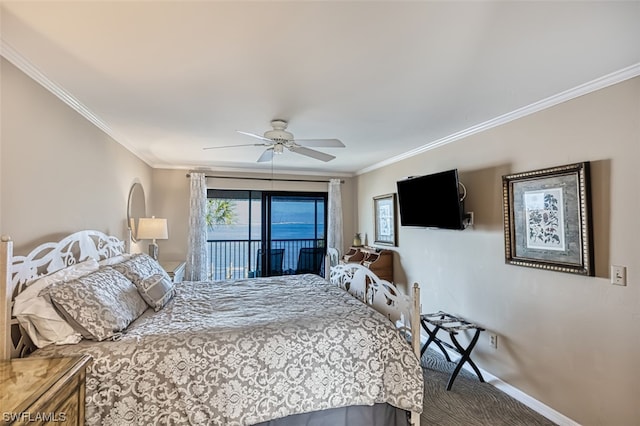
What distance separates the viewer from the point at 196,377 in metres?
1.83

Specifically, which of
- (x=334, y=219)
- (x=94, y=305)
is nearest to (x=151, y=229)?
(x=94, y=305)

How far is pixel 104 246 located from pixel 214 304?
1.29 meters

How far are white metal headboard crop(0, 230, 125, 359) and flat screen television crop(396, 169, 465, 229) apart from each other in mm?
3268

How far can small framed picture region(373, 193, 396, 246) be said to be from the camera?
4.77m

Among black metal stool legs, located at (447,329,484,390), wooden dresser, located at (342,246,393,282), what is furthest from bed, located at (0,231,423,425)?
wooden dresser, located at (342,246,393,282)

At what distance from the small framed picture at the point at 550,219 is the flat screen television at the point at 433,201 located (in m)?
0.43

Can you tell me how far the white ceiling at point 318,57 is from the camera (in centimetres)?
145

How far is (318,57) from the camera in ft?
6.06

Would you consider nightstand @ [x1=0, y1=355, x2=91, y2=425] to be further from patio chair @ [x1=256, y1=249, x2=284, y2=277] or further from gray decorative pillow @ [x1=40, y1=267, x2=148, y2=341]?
patio chair @ [x1=256, y1=249, x2=284, y2=277]

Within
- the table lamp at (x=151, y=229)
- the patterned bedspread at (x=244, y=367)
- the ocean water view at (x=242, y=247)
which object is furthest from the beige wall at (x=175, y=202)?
the patterned bedspread at (x=244, y=367)

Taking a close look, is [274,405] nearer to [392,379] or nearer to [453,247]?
[392,379]

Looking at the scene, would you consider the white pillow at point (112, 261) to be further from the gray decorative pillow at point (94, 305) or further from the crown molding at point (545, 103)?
the crown molding at point (545, 103)

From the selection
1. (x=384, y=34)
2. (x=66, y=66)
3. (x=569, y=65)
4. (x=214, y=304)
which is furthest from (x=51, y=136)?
(x=569, y=65)

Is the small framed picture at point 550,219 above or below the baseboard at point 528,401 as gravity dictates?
above
